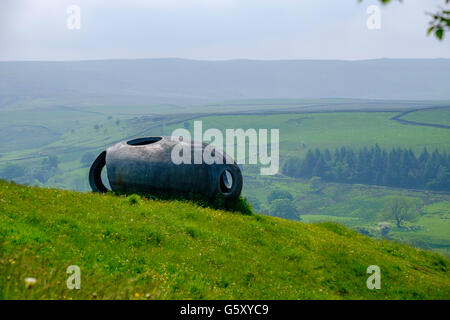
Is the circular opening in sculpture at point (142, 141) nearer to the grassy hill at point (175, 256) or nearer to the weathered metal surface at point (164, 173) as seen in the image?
the weathered metal surface at point (164, 173)

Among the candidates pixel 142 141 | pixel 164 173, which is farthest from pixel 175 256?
pixel 142 141

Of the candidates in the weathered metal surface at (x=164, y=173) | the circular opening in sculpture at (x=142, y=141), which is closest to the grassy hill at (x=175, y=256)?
the weathered metal surface at (x=164, y=173)

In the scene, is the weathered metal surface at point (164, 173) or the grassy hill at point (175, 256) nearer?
the grassy hill at point (175, 256)

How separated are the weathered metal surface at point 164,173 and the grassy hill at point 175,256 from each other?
5.81ft

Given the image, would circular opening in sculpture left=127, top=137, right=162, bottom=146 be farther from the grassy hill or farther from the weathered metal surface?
the grassy hill

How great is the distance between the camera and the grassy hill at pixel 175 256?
11.1 meters

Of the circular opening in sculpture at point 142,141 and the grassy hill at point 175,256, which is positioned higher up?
the circular opening in sculpture at point 142,141

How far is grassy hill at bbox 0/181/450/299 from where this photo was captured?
36.6 feet

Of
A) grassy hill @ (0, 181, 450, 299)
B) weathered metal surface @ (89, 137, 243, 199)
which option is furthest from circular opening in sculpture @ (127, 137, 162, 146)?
grassy hill @ (0, 181, 450, 299)

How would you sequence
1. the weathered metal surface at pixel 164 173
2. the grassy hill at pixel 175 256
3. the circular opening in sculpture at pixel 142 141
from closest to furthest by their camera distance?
the grassy hill at pixel 175 256
the weathered metal surface at pixel 164 173
the circular opening in sculpture at pixel 142 141

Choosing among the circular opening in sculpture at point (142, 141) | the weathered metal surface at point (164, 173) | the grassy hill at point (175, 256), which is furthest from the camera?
the circular opening in sculpture at point (142, 141)

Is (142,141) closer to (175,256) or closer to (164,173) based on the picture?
(164,173)
